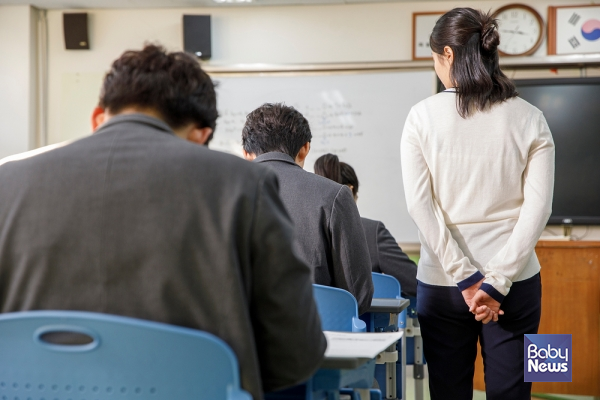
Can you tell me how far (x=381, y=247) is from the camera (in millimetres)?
2908

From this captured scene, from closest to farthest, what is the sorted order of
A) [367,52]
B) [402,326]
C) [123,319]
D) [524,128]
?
[123,319]
[524,128]
[402,326]
[367,52]

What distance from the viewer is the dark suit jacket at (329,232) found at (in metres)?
1.95

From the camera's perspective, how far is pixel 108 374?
0.85 meters

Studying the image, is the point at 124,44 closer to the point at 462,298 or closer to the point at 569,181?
the point at 569,181

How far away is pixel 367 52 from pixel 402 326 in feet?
7.19

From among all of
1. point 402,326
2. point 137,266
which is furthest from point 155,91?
point 402,326

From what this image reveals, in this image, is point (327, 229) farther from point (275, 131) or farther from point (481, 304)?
point (481, 304)

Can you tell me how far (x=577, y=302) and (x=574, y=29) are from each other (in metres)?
1.73

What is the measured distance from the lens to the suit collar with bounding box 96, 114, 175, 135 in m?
1.00

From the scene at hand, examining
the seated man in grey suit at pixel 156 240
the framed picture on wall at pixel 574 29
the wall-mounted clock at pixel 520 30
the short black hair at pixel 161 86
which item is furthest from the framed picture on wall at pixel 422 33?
the seated man in grey suit at pixel 156 240

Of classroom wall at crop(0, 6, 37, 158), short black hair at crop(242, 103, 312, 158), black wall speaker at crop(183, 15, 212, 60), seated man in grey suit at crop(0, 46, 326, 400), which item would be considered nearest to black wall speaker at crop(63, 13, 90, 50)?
classroom wall at crop(0, 6, 37, 158)

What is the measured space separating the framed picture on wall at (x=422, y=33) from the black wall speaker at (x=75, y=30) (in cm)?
227

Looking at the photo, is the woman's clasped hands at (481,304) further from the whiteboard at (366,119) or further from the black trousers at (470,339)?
the whiteboard at (366,119)

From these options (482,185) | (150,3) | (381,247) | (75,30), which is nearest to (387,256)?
(381,247)
